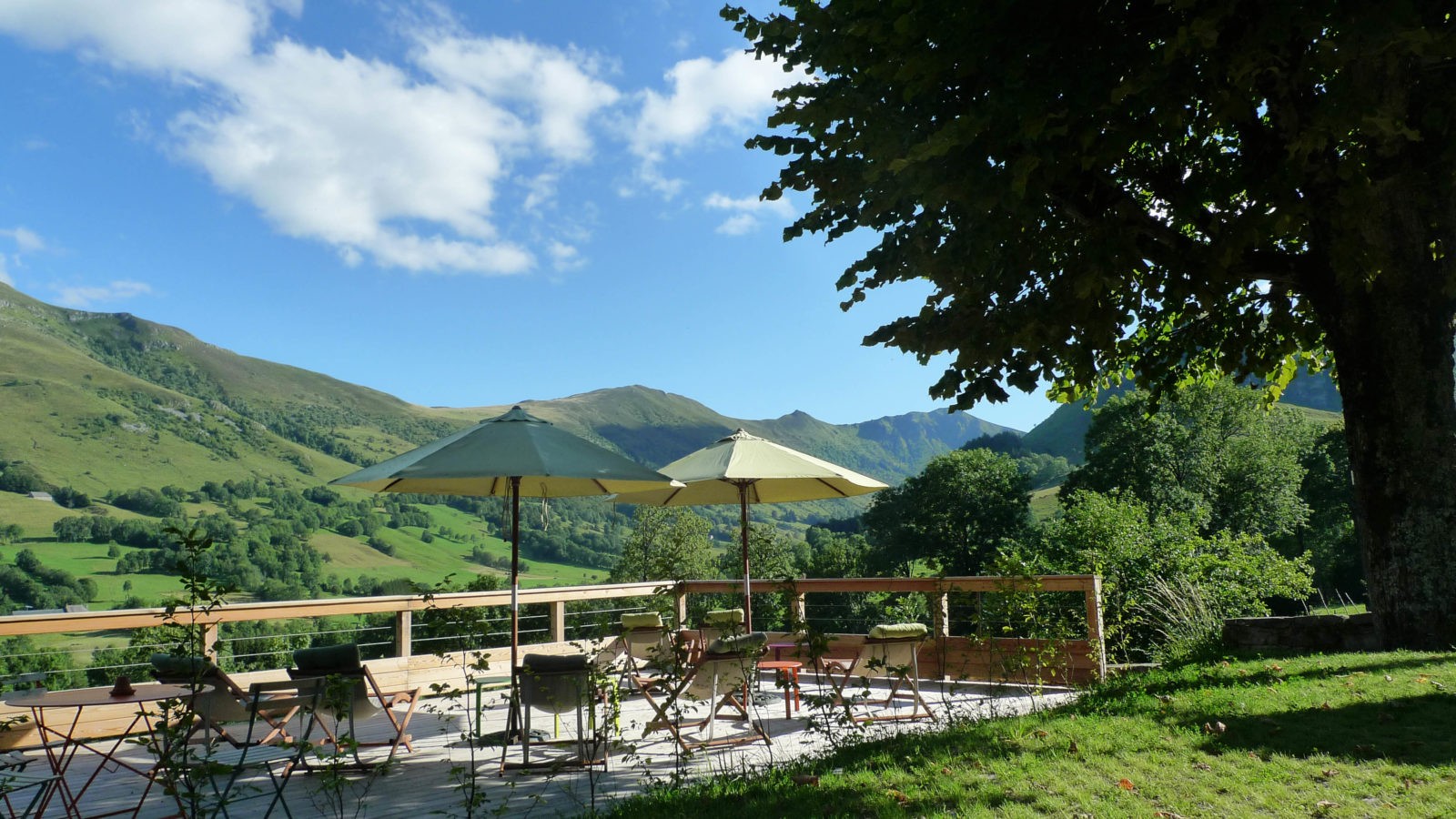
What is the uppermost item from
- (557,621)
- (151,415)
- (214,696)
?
(151,415)

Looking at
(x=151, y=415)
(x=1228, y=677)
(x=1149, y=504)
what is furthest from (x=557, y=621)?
(x=151, y=415)

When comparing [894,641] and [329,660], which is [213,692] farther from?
[894,641]

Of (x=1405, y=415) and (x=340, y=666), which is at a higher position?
(x=1405, y=415)

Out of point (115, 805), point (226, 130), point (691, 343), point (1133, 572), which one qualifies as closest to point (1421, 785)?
point (115, 805)

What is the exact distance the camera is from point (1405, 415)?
532cm

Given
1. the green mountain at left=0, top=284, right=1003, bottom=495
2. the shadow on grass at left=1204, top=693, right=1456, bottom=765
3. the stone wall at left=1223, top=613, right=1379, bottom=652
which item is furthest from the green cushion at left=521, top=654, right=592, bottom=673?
the green mountain at left=0, top=284, right=1003, bottom=495

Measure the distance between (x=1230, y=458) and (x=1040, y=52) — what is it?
1411 inches

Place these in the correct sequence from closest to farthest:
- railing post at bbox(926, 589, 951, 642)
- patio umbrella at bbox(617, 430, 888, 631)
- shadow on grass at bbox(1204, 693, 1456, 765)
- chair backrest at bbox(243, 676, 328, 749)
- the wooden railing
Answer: shadow on grass at bbox(1204, 693, 1456, 765) → chair backrest at bbox(243, 676, 328, 749) → the wooden railing → patio umbrella at bbox(617, 430, 888, 631) → railing post at bbox(926, 589, 951, 642)

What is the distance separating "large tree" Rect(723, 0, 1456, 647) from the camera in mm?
4152

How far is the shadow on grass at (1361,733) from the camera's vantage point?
3.84m

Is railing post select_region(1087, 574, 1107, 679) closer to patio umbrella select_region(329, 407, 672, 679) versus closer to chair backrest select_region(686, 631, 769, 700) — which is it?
chair backrest select_region(686, 631, 769, 700)

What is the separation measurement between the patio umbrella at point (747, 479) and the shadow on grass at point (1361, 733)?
137 inches

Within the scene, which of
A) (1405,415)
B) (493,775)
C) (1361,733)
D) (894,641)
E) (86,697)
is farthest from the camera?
(894,641)

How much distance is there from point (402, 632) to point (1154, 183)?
7.10 metres
